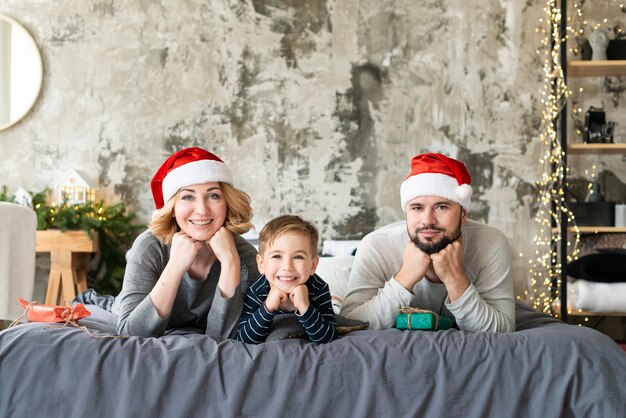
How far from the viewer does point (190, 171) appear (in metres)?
2.22

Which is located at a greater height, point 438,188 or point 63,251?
point 438,188

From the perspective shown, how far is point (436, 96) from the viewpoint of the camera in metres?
5.19

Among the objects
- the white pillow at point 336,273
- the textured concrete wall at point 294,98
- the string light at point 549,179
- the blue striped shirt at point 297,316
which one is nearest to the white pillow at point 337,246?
the textured concrete wall at point 294,98

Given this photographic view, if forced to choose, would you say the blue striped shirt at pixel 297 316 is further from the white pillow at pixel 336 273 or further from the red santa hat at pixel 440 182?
the white pillow at pixel 336 273

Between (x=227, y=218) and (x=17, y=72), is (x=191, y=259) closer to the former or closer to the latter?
(x=227, y=218)

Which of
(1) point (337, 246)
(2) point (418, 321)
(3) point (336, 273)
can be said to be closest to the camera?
(2) point (418, 321)

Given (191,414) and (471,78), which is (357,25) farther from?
(191,414)

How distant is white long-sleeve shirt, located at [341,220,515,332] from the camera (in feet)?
6.84

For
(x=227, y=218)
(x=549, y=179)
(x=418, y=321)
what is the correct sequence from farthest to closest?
(x=549, y=179) → (x=227, y=218) → (x=418, y=321)

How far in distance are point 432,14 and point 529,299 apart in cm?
196

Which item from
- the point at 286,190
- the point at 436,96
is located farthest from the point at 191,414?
the point at 436,96

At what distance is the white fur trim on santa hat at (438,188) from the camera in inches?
88.4

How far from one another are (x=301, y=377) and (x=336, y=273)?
6.17 ft

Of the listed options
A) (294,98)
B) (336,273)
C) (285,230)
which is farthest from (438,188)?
(294,98)
